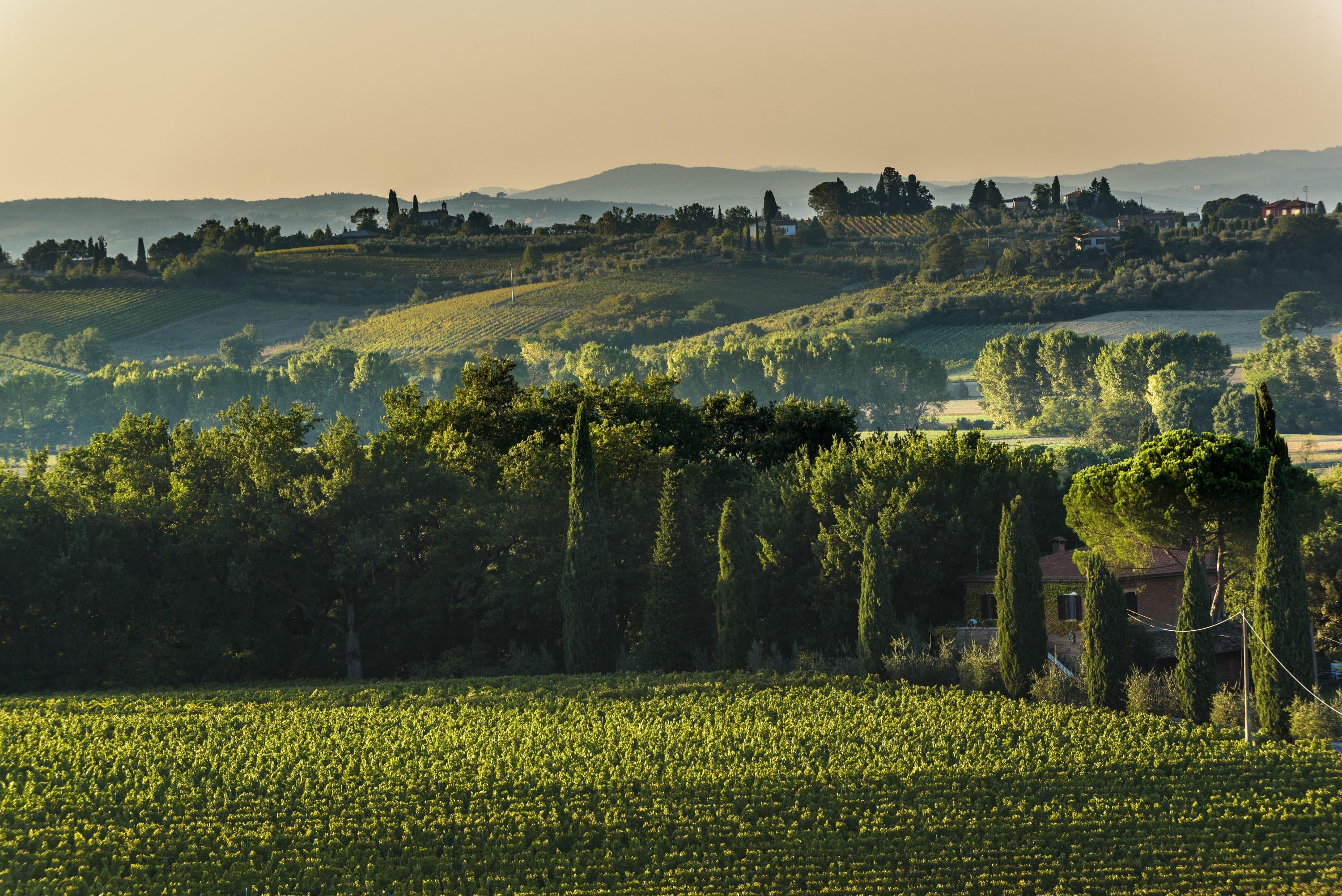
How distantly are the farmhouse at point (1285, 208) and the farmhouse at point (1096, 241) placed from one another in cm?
2247

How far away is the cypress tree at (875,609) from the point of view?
3250 cm

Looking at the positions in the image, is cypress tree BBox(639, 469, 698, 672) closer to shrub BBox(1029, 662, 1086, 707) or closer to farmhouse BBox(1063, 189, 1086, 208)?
shrub BBox(1029, 662, 1086, 707)

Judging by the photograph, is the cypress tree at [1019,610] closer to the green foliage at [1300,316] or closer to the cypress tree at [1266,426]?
the cypress tree at [1266,426]

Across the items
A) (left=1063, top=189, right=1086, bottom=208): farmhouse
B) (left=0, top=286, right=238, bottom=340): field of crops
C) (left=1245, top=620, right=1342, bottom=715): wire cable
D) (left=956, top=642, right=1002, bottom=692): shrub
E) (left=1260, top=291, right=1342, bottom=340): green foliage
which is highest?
(left=1063, top=189, right=1086, bottom=208): farmhouse

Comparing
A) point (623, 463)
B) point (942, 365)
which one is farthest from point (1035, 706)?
point (942, 365)

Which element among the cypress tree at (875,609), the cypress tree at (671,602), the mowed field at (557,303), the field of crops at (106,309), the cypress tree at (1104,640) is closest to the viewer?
the cypress tree at (1104,640)

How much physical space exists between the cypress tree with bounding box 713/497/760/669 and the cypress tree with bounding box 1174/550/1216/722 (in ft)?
34.9

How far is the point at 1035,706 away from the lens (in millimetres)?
28000

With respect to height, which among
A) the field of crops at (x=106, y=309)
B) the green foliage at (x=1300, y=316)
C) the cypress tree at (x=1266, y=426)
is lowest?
the cypress tree at (x=1266, y=426)

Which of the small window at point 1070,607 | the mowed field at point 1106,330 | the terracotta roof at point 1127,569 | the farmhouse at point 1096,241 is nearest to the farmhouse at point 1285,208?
the farmhouse at point 1096,241

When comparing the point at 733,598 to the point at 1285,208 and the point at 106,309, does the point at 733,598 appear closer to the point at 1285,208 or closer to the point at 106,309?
the point at 106,309

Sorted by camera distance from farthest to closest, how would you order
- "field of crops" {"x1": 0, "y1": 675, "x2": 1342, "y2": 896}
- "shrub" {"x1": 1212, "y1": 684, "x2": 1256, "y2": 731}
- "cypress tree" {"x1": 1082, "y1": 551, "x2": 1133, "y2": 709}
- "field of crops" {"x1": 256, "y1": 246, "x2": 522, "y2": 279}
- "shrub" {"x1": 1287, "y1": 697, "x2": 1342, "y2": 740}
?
"field of crops" {"x1": 256, "y1": 246, "x2": 522, "y2": 279} → "cypress tree" {"x1": 1082, "y1": 551, "x2": 1133, "y2": 709} → "shrub" {"x1": 1212, "y1": 684, "x2": 1256, "y2": 731} → "shrub" {"x1": 1287, "y1": 697, "x2": 1342, "y2": 740} → "field of crops" {"x1": 0, "y1": 675, "x2": 1342, "y2": 896}

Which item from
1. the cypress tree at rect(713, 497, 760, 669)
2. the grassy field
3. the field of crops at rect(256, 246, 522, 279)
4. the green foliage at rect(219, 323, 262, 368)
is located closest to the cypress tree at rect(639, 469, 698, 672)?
the cypress tree at rect(713, 497, 760, 669)

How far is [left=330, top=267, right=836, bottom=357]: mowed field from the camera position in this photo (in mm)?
145000
